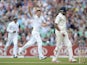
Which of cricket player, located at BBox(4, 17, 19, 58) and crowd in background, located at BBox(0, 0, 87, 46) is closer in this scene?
cricket player, located at BBox(4, 17, 19, 58)

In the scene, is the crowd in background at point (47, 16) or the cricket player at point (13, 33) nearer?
the cricket player at point (13, 33)

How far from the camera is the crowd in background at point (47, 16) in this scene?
21.5 meters

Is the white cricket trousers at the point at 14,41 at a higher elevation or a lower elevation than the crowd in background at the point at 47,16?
lower

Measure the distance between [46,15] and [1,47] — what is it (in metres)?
3.90

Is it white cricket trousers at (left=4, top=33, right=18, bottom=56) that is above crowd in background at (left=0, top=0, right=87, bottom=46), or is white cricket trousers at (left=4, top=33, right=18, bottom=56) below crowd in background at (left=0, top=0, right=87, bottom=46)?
below

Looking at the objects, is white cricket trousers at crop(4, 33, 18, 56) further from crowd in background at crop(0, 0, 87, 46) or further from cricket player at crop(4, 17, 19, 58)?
crowd in background at crop(0, 0, 87, 46)

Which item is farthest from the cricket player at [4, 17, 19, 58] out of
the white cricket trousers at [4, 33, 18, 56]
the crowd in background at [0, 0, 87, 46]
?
the crowd in background at [0, 0, 87, 46]

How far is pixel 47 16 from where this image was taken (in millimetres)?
22734

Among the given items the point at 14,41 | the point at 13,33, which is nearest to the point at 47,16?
the point at 13,33

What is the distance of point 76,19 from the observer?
22672 mm

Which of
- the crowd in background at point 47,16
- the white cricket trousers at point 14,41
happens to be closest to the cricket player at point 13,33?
Answer: the white cricket trousers at point 14,41

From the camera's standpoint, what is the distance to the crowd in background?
2149cm

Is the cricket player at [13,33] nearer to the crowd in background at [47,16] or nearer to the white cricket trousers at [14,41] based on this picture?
the white cricket trousers at [14,41]

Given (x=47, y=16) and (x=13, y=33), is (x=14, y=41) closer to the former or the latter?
(x=13, y=33)
